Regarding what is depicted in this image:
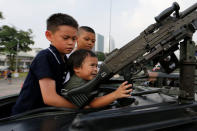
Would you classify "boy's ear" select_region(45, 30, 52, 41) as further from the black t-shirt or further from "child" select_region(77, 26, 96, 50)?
"child" select_region(77, 26, 96, 50)

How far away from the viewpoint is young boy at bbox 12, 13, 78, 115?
1130 millimetres

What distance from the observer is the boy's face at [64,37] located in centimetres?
132

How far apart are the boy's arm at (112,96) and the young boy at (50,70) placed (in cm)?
18

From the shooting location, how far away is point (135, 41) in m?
1.31

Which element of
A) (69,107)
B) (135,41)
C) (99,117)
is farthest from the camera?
(135,41)

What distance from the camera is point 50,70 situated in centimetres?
118

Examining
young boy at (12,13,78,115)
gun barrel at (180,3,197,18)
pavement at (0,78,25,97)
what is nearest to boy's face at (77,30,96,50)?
young boy at (12,13,78,115)

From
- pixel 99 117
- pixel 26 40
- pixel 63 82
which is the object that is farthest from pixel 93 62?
pixel 26 40

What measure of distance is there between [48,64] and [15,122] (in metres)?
0.47

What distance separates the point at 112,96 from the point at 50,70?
0.53m

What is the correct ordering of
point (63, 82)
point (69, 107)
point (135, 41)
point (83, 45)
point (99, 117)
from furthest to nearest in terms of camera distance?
1. point (83, 45)
2. point (63, 82)
3. point (135, 41)
4. point (69, 107)
5. point (99, 117)

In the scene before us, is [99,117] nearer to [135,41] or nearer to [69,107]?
[69,107]

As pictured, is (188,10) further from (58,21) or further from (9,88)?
(9,88)

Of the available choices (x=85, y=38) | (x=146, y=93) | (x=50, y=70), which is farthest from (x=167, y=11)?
(x=85, y=38)
